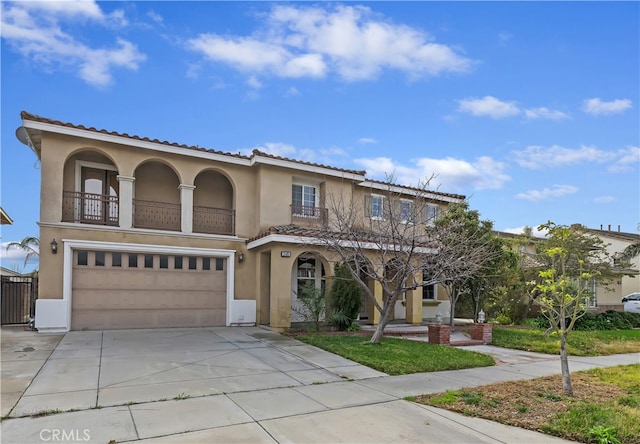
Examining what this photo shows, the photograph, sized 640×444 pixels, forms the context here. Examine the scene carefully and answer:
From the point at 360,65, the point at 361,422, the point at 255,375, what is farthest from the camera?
the point at 360,65

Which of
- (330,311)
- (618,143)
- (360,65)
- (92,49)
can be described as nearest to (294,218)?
(330,311)

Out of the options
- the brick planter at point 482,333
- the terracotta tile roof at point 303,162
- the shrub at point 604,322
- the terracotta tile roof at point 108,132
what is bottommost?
the shrub at point 604,322

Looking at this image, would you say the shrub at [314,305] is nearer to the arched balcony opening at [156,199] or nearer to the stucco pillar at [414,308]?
the stucco pillar at [414,308]

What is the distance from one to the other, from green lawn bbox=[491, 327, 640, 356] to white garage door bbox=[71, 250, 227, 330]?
10023 millimetres

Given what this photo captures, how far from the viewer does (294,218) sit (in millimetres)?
17547

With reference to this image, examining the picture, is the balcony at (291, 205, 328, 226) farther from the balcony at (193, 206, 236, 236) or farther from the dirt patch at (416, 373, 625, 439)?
the dirt patch at (416, 373, 625, 439)

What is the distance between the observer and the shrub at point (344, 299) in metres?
14.9

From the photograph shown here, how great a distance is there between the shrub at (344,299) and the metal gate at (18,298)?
996 cm

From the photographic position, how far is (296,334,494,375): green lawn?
9766 millimetres

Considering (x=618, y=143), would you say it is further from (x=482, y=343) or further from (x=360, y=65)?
(x=360, y=65)

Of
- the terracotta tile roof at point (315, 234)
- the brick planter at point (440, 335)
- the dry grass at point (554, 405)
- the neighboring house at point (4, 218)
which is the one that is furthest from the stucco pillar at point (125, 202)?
the dry grass at point (554, 405)

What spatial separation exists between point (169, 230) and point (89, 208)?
274 cm

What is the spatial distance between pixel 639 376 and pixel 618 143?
8.45 metres

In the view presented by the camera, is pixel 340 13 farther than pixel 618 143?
No
